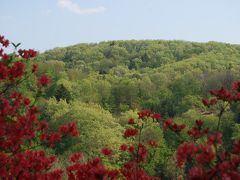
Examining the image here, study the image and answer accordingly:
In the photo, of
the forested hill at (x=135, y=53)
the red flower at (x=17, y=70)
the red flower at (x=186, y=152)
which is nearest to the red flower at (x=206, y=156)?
the red flower at (x=186, y=152)

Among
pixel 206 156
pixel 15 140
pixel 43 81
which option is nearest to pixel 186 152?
pixel 206 156

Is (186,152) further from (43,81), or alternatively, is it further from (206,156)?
(43,81)

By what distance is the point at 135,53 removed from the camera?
433 ft

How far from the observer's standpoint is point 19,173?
5.79 metres

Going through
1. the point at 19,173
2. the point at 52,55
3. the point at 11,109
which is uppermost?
the point at 11,109

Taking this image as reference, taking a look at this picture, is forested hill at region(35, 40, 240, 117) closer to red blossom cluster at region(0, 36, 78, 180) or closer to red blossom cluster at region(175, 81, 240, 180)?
red blossom cluster at region(0, 36, 78, 180)

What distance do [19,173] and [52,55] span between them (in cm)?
13041

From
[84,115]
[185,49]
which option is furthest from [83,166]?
[185,49]

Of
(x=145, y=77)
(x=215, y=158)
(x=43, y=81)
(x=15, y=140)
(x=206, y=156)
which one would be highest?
(x=43, y=81)

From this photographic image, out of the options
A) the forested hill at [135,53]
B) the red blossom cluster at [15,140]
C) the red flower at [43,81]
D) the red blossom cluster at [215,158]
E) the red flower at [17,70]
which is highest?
the red flower at [17,70]

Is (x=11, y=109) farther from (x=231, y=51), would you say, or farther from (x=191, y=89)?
(x=231, y=51)

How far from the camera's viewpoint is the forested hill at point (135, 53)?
12144cm

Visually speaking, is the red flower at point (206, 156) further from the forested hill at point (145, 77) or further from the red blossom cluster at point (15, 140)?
the forested hill at point (145, 77)

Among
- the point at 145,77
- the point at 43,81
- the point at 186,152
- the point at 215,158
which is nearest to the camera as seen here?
the point at 215,158
